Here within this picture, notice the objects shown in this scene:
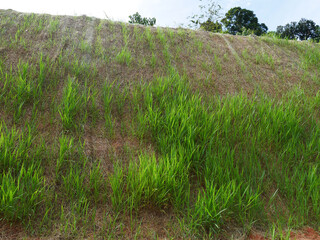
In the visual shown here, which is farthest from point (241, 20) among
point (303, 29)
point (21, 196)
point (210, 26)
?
point (21, 196)

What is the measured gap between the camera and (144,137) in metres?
3.47

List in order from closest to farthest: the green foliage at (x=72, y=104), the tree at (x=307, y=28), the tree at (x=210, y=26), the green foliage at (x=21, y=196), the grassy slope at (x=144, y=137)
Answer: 1. the green foliage at (x=21, y=196)
2. the grassy slope at (x=144, y=137)
3. the green foliage at (x=72, y=104)
4. the tree at (x=210, y=26)
5. the tree at (x=307, y=28)

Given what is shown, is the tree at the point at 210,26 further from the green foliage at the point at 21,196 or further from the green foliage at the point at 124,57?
the green foliage at the point at 21,196

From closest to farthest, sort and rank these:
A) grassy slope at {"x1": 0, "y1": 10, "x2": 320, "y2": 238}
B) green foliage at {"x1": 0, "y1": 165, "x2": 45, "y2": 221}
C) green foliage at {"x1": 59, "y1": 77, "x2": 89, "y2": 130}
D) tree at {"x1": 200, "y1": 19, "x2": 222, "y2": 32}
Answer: green foliage at {"x1": 0, "y1": 165, "x2": 45, "y2": 221} → grassy slope at {"x1": 0, "y1": 10, "x2": 320, "y2": 238} → green foliage at {"x1": 59, "y1": 77, "x2": 89, "y2": 130} → tree at {"x1": 200, "y1": 19, "x2": 222, "y2": 32}

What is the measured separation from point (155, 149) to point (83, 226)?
1.24 m

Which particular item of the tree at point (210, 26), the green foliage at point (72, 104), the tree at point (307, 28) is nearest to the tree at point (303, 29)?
the tree at point (307, 28)

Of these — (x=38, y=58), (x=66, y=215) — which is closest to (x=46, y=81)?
(x=38, y=58)

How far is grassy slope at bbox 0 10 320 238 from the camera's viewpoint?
2531 mm

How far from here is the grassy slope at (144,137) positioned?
8.30ft

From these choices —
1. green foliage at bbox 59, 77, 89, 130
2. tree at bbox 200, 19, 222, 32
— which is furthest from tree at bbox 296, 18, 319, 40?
green foliage at bbox 59, 77, 89, 130

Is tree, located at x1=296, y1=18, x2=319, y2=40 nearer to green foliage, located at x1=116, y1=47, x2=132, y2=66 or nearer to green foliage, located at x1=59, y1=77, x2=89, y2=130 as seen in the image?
green foliage, located at x1=116, y1=47, x2=132, y2=66

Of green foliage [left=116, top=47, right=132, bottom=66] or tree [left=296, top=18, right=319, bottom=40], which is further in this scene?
tree [left=296, top=18, right=319, bottom=40]

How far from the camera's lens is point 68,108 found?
11.5 feet

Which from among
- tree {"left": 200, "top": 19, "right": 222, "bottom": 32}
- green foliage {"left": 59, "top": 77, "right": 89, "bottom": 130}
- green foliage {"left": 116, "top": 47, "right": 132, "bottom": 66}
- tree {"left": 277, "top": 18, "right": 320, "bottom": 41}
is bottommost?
green foliage {"left": 59, "top": 77, "right": 89, "bottom": 130}
